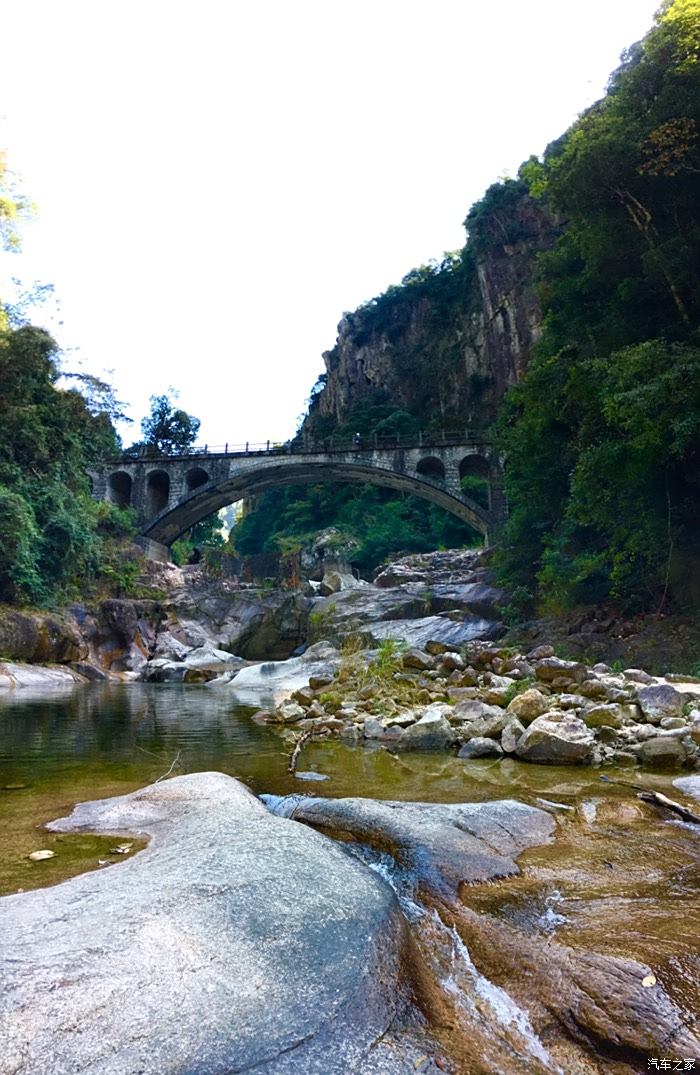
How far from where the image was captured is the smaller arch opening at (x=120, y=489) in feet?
146

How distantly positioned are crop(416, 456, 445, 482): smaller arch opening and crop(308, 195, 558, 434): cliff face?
663cm

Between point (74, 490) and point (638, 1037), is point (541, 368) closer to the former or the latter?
point (638, 1037)

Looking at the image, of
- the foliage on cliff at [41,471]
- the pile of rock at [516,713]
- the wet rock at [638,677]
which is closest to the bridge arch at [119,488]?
the foliage on cliff at [41,471]

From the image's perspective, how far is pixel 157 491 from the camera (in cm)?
4512

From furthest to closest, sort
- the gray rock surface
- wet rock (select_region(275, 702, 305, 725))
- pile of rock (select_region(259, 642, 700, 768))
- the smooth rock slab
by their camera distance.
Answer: wet rock (select_region(275, 702, 305, 725)), pile of rock (select_region(259, 642, 700, 768)), the gray rock surface, the smooth rock slab

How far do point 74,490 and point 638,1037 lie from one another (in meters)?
26.5

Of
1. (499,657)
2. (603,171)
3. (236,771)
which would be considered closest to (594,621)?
(499,657)

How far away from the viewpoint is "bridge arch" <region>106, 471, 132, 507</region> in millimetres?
44344

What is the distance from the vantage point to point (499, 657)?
1045 centimetres

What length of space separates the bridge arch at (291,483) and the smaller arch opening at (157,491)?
5.48ft

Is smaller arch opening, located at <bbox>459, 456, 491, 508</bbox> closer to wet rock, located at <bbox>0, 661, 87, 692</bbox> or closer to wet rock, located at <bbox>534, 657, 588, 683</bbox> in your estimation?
wet rock, located at <bbox>0, 661, 87, 692</bbox>

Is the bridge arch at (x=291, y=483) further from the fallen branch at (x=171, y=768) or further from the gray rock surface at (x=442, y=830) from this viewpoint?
the gray rock surface at (x=442, y=830)

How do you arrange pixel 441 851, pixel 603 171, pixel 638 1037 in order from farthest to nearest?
pixel 603 171 → pixel 441 851 → pixel 638 1037

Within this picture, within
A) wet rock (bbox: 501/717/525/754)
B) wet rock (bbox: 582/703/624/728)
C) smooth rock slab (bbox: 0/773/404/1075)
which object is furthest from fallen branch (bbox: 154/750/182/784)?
wet rock (bbox: 582/703/624/728)
